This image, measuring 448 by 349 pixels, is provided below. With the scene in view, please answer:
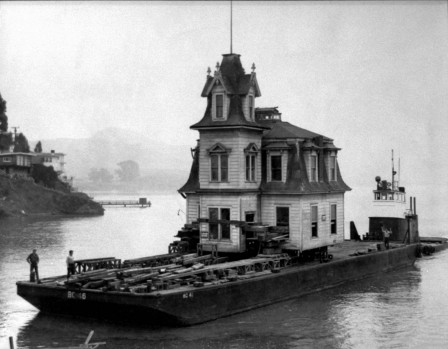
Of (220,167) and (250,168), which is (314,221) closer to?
(250,168)

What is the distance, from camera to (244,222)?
38.5 meters

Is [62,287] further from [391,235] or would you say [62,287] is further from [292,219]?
[391,235]

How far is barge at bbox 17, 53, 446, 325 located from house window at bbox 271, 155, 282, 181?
61 mm

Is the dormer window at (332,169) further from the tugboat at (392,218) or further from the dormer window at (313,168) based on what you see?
the tugboat at (392,218)

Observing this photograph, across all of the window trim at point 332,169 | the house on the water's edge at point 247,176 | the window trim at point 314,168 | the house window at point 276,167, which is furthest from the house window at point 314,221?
the window trim at point 332,169

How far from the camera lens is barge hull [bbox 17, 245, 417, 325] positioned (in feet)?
96.0

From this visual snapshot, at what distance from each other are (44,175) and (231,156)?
113599 mm

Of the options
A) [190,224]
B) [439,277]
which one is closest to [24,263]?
[190,224]

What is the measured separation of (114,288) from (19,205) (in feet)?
330

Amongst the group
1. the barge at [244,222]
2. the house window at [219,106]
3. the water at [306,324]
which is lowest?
the water at [306,324]

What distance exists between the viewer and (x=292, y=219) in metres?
40.0

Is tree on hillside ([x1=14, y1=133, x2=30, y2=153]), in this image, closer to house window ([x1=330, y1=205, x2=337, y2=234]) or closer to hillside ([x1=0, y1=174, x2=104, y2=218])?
hillside ([x1=0, y1=174, x2=104, y2=218])

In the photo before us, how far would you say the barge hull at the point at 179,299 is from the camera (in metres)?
29.2

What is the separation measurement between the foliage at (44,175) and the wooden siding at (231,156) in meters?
110
